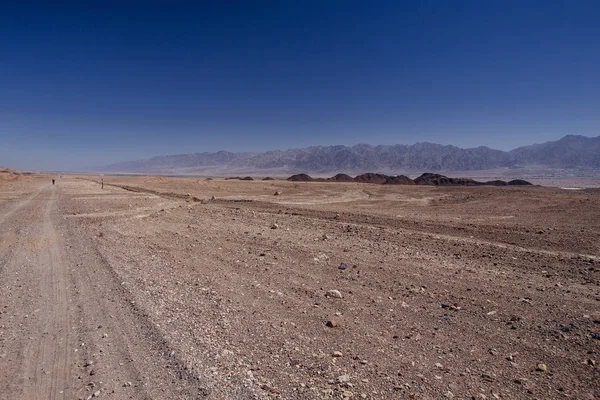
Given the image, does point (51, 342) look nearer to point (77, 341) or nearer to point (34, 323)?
point (77, 341)

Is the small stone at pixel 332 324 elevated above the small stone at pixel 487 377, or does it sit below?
above

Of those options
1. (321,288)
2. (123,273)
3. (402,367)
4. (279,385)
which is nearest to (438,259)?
(321,288)

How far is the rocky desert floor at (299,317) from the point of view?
13.6 feet

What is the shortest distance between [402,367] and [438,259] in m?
5.60

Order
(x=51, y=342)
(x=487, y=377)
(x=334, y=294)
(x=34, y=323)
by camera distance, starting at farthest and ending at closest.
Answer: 1. (x=334, y=294)
2. (x=34, y=323)
3. (x=51, y=342)
4. (x=487, y=377)

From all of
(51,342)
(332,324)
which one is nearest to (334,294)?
(332,324)

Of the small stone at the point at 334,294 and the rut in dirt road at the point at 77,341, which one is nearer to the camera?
the rut in dirt road at the point at 77,341

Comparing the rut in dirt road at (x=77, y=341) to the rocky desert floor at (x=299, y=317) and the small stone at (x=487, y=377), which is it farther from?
the small stone at (x=487, y=377)

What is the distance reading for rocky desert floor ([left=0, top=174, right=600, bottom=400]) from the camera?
414 centimetres

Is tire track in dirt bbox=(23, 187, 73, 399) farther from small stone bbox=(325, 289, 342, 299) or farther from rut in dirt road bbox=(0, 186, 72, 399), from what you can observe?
small stone bbox=(325, 289, 342, 299)

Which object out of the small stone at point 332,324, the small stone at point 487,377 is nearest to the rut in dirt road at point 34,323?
the small stone at point 332,324

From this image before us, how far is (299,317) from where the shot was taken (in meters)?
5.88

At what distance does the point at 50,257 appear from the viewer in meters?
9.26

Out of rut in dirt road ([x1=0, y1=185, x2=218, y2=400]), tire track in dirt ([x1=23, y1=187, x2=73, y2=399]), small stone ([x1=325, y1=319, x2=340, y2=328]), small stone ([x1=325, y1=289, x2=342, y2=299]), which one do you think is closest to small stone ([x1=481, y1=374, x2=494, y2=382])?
small stone ([x1=325, y1=319, x2=340, y2=328])
